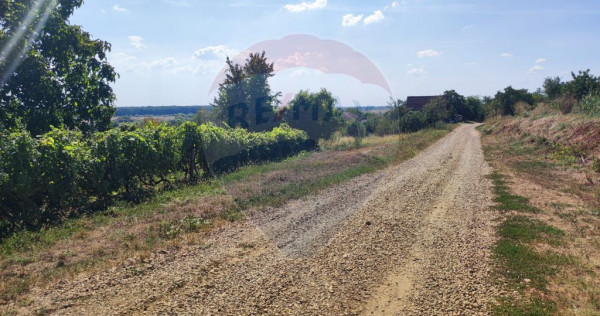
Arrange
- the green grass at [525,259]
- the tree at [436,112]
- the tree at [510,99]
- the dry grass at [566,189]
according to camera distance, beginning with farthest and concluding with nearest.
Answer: the tree at [510,99] → the tree at [436,112] → the dry grass at [566,189] → the green grass at [525,259]

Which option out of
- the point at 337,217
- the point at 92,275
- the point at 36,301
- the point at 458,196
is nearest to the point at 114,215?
the point at 92,275

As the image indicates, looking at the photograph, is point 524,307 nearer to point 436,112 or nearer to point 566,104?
point 566,104

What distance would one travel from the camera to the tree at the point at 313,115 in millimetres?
37594

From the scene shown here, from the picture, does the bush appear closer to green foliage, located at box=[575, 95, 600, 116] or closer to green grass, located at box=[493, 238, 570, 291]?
green foliage, located at box=[575, 95, 600, 116]

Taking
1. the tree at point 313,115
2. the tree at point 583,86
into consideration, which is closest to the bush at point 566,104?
the tree at point 583,86

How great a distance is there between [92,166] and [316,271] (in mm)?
7994

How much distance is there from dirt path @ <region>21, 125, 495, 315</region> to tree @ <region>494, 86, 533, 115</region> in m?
52.7

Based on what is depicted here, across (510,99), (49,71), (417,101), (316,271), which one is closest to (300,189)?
(316,271)

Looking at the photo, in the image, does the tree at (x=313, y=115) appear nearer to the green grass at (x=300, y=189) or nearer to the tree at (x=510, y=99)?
the green grass at (x=300, y=189)

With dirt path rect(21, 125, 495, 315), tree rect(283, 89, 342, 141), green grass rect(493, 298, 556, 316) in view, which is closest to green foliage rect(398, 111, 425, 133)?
tree rect(283, 89, 342, 141)

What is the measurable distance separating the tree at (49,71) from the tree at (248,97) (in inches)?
807

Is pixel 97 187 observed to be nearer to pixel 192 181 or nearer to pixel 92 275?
pixel 192 181

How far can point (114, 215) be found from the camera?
9.89m

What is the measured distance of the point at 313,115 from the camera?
38312 mm
